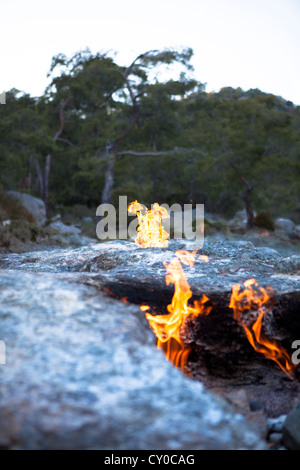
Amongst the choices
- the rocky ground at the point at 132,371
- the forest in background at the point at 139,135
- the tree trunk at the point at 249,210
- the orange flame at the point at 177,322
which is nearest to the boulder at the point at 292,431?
the rocky ground at the point at 132,371

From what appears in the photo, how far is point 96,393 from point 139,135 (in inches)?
727

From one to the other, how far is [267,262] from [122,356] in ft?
12.4

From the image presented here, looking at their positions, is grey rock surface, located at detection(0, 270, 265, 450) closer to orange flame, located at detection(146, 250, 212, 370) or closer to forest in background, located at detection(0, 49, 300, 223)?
orange flame, located at detection(146, 250, 212, 370)

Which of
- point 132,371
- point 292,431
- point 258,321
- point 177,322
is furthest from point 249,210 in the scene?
point 132,371

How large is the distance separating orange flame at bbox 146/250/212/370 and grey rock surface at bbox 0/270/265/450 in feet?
1.11

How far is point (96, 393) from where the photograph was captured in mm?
2119

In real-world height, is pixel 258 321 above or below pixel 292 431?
above

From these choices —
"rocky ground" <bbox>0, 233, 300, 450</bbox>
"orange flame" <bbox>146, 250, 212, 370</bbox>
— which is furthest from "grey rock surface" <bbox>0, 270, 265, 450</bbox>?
"orange flame" <bbox>146, 250, 212, 370</bbox>

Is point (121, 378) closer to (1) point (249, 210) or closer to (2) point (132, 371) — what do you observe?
(2) point (132, 371)

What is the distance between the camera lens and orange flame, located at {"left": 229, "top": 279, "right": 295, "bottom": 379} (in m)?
3.48

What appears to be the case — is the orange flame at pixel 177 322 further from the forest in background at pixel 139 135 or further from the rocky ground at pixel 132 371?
the forest in background at pixel 139 135

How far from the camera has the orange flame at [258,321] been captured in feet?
11.4

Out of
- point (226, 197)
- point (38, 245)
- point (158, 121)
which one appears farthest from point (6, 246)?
point (226, 197)
